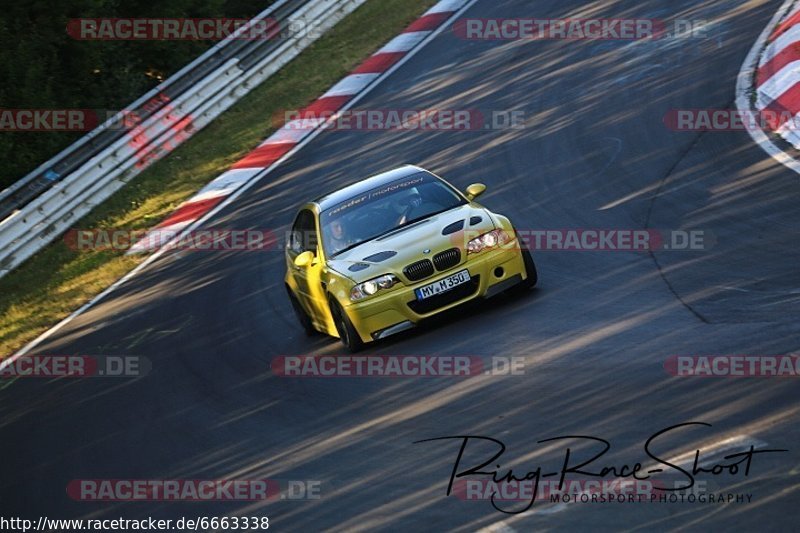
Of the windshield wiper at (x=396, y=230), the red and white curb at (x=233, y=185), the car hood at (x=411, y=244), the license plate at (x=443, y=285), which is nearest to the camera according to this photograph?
the license plate at (x=443, y=285)

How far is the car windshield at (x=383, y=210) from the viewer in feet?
40.4

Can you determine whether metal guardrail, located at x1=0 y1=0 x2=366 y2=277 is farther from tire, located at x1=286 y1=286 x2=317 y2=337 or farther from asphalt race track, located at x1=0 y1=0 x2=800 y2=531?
tire, located at x1=286 y1=286 x2=317 y2=337

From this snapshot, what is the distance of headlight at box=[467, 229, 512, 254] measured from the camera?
1139cm

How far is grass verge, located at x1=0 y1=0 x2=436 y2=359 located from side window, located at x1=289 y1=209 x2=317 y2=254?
15.1 feet

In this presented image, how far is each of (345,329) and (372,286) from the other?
0.58 m

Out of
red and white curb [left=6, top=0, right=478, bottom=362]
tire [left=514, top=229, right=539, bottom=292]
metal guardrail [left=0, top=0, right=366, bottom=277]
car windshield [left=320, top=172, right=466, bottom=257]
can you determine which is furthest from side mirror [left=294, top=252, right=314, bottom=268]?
metal guardrail [left=0, top=0, right=366, bottom=277]

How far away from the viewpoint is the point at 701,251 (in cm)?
1154

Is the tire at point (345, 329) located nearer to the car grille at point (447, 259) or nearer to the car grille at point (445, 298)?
the car grille at point (445, 298)

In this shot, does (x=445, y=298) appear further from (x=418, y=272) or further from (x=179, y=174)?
(x=179, y=174)

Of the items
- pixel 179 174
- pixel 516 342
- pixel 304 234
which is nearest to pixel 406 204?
pixel 304 234

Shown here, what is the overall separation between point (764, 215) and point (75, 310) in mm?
9190

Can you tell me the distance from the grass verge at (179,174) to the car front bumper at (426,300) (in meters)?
6.44

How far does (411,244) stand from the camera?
11555 mm

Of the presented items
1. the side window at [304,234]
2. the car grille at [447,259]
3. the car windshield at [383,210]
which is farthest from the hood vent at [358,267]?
the side window at [304,234]
